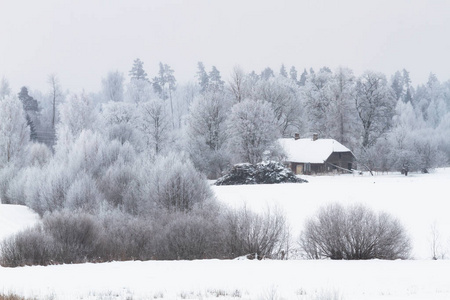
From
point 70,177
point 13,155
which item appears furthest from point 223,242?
point 13,155

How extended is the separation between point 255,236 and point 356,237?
14.6 feet

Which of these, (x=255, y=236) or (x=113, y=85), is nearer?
(x=255, y=236)

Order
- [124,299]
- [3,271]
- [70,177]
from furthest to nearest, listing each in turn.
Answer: [70,177] < [3,271] < [124,299]

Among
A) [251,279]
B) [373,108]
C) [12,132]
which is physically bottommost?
[251,279]

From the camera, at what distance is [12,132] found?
184 ft

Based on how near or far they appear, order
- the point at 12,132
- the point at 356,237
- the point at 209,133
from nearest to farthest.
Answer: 1. the point at 356,237
2. the point at 12,132
3. the point at 209,133

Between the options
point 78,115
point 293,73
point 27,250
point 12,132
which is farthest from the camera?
point 293,73

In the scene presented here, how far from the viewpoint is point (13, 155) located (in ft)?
180

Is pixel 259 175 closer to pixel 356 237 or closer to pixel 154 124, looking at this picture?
pixel 154 124

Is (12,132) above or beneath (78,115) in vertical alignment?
beneath

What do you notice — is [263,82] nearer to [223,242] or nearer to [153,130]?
[153,130]

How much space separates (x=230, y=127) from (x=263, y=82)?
17.9 m

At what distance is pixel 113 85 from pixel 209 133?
1636 inches

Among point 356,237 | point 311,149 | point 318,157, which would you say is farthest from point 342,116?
point 356,237
